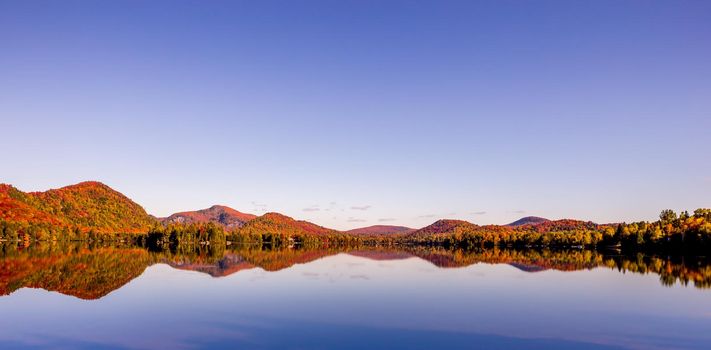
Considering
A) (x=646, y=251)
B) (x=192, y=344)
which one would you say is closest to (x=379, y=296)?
(x=192, y=344)

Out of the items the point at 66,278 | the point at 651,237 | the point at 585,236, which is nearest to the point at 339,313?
the point at 66,278

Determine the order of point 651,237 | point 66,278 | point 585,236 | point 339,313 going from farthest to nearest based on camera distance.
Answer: point 585,236 < point 651,237 < point 66,278 < point 339,313

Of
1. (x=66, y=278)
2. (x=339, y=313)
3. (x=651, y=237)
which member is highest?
(x=651, y=237)

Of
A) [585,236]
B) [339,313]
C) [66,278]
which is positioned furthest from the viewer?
[585,236]

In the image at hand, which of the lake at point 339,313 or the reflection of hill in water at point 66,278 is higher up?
the reflection of hill in water at point 66,278

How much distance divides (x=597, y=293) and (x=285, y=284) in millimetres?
27109

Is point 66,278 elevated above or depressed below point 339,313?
above

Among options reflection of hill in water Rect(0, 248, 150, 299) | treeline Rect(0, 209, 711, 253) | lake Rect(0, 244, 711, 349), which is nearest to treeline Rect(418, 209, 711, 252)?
treeline Rect(0, 209, 711, 253)

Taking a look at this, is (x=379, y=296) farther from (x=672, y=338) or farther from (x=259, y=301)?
(x=672, y=338)

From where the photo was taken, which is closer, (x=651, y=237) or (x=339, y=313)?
(x=339, y=313)

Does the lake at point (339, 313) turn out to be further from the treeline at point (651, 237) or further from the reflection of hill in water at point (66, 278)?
the treeline at point (651, 237)

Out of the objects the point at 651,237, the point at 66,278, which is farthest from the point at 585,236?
the point at 66,278

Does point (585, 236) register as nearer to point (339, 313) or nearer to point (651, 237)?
point (651, 237)

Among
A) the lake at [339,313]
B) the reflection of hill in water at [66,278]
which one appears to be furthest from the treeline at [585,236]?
the reflection of hill in water at [66,278]
